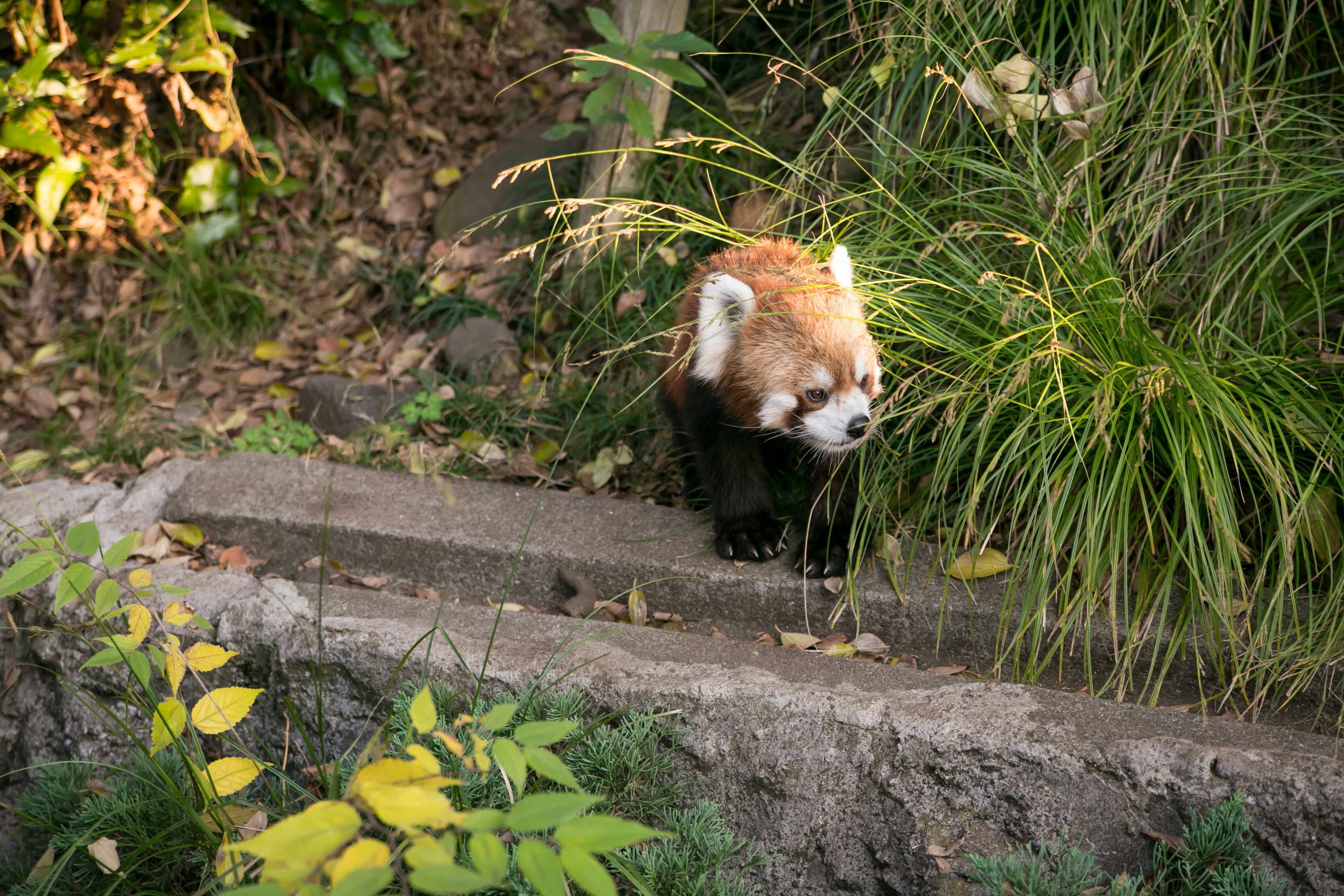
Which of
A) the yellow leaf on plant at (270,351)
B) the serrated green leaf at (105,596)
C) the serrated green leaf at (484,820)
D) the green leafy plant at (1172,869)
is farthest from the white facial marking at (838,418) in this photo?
the yellow leaf on plant at (270,351)

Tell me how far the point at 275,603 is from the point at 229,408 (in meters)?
2.15

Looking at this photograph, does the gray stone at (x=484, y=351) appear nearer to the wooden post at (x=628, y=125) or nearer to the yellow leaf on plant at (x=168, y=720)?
the wooden post at (x=628, y=125)

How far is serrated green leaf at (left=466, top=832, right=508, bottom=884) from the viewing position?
1.09 metres

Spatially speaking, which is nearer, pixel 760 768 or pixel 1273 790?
pixel 1273 790

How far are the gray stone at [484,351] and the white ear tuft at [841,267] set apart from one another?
1.84m

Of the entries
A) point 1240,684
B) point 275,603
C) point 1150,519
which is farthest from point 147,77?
point 1240,684

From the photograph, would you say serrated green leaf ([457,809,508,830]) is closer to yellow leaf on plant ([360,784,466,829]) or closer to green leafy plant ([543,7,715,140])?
yellow leaf on plant ([360,784,466,829])

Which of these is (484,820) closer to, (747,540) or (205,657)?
(205,657)

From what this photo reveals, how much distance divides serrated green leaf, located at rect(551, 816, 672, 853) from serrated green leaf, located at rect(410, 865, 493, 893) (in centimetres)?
11

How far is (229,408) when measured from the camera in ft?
14.1

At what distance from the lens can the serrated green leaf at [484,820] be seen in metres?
1.11

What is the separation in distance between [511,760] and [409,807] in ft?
0.44

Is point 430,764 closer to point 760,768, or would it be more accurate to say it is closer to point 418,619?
point 760,768

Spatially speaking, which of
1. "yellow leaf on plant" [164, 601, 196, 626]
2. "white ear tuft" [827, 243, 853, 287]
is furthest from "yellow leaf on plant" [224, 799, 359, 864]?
"white ear tuft" [827, 243, 853, 287]
